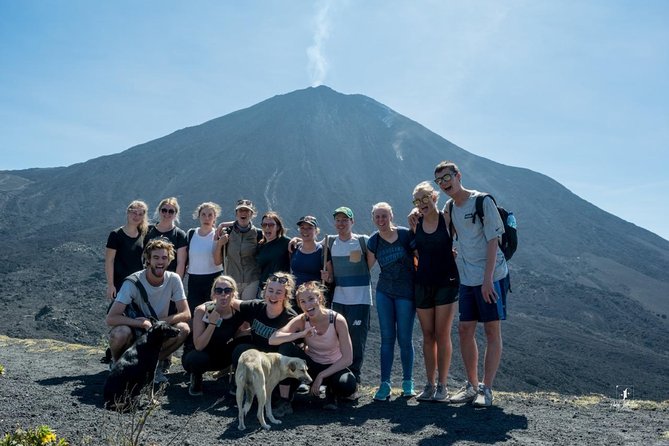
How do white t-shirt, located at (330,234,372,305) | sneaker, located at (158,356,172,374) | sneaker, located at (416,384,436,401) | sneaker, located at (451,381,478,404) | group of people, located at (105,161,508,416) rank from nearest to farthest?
group of people, located at (105,161,508,416) < sneaker, located at (451,381,478,404) < sneaker, located at (416,384,436,401) < white t-shirt, located at (330,234,372,305) < sneaker, located at (158,356,172,374)

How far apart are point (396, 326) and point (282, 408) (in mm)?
1575

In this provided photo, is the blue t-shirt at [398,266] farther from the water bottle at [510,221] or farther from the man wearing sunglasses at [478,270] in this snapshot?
the water bottle at [510,221]

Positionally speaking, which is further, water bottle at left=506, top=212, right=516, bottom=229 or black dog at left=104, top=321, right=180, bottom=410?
water bottle at left=506, top=212, right=516, bottom=229

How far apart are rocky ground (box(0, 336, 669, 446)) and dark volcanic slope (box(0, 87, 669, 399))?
1172cm

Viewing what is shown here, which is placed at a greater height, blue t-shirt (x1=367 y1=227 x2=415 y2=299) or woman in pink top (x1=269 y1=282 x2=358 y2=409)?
blue t-shirt (x1=367 y1=227 x2=415 y2=299)

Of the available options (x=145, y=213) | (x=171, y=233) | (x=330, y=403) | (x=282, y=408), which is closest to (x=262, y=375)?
(x=282, y=408)

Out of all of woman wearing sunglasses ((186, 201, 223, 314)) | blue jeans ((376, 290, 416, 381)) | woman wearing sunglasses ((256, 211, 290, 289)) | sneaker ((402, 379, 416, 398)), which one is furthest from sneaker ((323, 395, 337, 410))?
woman wearing sunglasses ((186, 201, 223, 314))

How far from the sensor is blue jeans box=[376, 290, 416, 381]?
5.61m

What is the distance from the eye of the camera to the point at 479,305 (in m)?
5.14

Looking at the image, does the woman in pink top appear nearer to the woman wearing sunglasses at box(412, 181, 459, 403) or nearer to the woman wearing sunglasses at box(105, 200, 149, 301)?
the woman wearing sunglasses at box(412, 181, 459, 403)

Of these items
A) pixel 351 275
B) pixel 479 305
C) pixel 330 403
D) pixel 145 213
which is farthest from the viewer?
pixel 145 213

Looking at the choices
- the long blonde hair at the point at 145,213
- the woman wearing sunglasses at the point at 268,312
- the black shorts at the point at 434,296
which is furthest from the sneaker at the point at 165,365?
the black shorts at the point at 434,296

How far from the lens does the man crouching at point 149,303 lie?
18.5ft

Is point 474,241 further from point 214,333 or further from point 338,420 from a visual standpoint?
point 214,333
